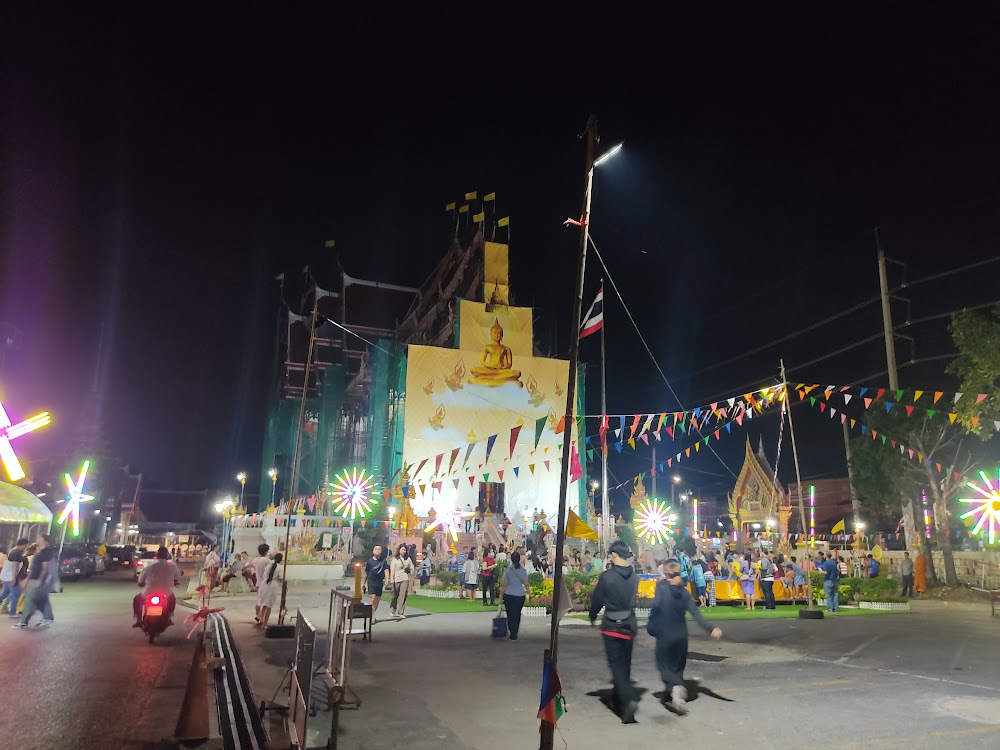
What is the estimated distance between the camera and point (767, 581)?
62.4ft

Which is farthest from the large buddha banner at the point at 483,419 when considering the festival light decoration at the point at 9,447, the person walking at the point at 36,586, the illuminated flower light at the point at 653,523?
the person walking at the point at 36,586

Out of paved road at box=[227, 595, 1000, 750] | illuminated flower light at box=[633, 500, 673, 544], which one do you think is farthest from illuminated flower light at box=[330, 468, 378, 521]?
paved road at box=[227, 595, 1000, 750]

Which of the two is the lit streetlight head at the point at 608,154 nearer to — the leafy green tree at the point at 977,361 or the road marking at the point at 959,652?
the road marking at the point at 959,652

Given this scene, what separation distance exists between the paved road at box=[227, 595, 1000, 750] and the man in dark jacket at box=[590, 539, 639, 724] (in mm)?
233

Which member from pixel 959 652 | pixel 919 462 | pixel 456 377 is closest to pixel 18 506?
pixel 959 652

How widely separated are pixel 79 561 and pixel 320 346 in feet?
101

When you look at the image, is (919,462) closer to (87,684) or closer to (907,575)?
(907,575)

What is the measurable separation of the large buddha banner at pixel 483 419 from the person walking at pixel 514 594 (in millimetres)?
22389

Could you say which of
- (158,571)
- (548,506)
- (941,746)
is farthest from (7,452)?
(548,506)

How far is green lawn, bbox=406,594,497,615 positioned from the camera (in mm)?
17578

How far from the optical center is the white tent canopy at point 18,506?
1644 cm

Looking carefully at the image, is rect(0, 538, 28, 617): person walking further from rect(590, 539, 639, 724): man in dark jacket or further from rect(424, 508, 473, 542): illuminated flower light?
rect(424, 508, 473, 542): illuminated flower light

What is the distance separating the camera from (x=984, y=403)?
60.8 feet

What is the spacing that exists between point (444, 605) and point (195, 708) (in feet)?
45.6
